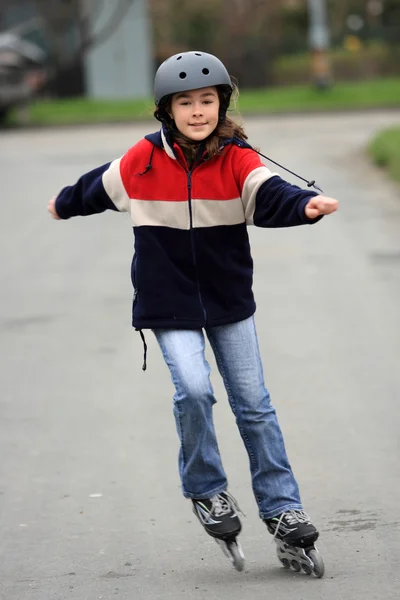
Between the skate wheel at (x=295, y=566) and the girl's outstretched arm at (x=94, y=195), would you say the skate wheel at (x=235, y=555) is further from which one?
the girl's outstretched arm at (x=94, y=195)

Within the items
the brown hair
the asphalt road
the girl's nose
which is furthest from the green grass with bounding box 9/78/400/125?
the girl's nose

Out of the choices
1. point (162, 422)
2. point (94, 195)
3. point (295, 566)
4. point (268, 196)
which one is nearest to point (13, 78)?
point (162, 422)

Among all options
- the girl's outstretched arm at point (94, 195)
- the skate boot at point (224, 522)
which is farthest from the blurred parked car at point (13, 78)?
the skate boot at point (224, 522)

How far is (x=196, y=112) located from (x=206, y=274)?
55 cm

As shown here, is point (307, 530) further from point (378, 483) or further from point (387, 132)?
point (387, 132)

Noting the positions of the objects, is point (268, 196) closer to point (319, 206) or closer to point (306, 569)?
point (319, 206)

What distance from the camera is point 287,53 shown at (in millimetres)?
40031

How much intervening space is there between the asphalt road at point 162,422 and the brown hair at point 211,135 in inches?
57.6

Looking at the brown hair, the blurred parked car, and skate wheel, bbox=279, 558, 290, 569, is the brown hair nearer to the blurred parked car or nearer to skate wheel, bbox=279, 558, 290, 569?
skate wheel, bbox=279, 558, 290, 569

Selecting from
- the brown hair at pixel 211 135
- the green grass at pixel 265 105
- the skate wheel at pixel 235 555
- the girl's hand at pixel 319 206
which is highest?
the green grass at pixel 265 105

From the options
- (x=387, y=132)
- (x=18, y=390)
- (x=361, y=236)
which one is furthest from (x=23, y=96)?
(x=18, y=390)

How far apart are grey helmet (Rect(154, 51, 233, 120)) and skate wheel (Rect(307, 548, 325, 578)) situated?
163 cm

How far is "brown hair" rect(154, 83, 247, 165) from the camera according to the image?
178 inches

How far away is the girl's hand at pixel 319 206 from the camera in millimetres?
4207
